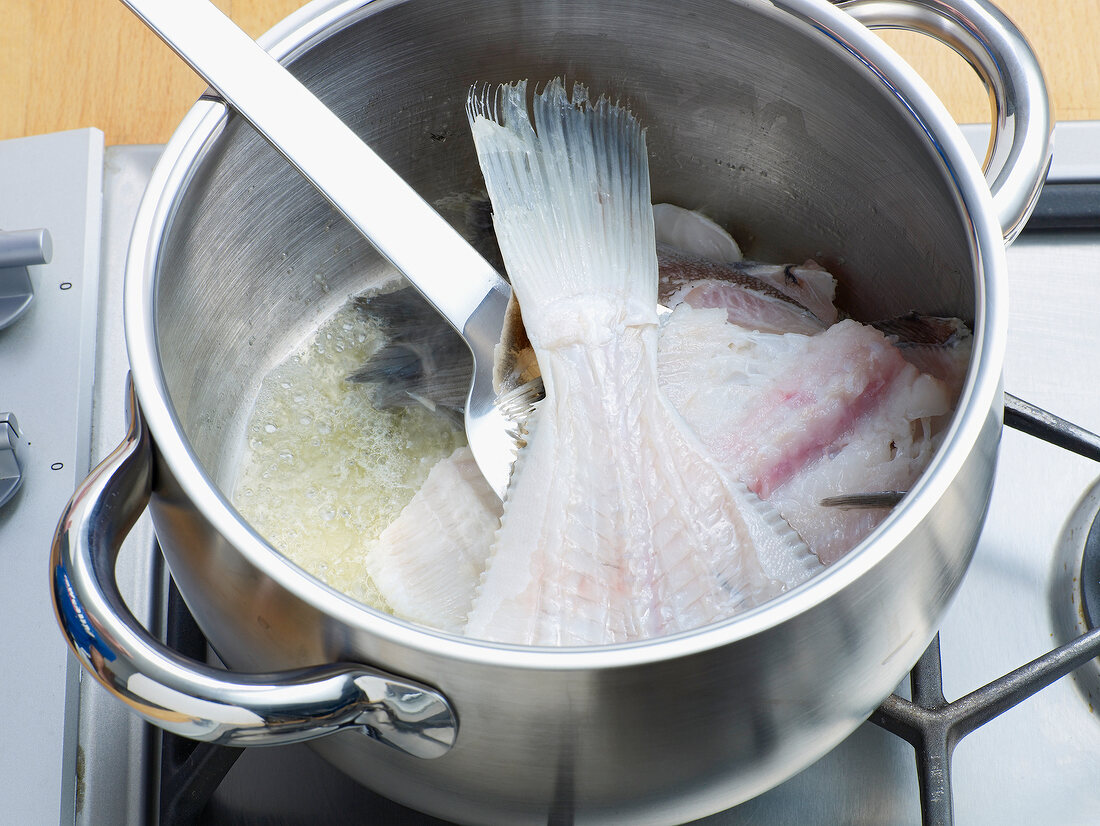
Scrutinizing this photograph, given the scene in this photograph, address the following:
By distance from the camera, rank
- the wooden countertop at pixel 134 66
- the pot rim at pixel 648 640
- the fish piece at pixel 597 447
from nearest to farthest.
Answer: the pot rim at pixel 648 640
the fish piece at pixel 597 447
the wooden countertop at pixel 134 66

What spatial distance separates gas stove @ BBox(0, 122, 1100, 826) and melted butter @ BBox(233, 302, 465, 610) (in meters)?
0.07

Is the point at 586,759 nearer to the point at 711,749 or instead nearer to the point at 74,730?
the point at 711,749

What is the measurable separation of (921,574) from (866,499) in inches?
4.7

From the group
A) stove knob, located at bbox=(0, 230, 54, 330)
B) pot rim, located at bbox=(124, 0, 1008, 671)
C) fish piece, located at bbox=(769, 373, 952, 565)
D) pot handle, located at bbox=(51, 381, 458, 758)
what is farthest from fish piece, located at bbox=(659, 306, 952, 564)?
stove knob, located at bbox=(0, 230, 54, 330)

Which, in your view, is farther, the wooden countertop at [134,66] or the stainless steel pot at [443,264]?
the wooden countertop at [134,66]

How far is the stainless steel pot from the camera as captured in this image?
0.32 meters

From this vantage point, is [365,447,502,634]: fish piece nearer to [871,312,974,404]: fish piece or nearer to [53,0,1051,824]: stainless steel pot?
A: [53,0,1051,824]: stainless steel pot

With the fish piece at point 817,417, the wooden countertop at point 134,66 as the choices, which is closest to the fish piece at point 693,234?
the fish piece at point 817,417

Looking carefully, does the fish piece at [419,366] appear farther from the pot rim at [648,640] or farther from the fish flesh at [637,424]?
the pot rim at [648,640]

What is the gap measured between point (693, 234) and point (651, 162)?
0.05m

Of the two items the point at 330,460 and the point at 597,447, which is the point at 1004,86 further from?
the point at 330,460

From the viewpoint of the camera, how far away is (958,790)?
499 millimetres

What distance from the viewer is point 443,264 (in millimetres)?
508

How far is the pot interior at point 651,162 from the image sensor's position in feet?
1.57
